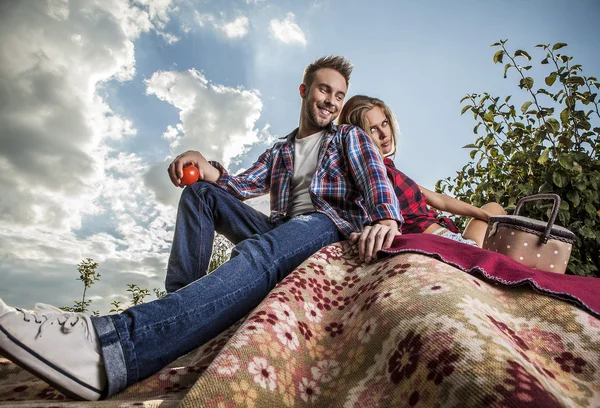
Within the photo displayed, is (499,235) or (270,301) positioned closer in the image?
(270,301)

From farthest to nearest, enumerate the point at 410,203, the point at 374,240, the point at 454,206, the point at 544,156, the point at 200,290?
the point at 454,206, the point at 544,156, the point at 410,203, the point at 374,240, the point at 200,290

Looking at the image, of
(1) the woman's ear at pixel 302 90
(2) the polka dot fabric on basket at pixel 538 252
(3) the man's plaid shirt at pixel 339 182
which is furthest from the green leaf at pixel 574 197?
(1) the woman's ear at pixel 302 90

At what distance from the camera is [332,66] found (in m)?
2.90

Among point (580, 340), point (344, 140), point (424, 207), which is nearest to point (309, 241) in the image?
point (344, 140)

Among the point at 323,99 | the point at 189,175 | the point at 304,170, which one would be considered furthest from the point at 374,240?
the point at 323,99

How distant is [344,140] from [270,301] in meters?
1.33

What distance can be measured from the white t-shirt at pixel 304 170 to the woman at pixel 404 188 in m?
0.57

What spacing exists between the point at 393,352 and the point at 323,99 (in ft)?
6.43

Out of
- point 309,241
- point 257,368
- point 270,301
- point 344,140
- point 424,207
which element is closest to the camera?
point 257,368

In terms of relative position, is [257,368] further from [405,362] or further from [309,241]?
[309,241]

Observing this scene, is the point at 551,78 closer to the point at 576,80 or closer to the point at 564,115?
the point at 576,80

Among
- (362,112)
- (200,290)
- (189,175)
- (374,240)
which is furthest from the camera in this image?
(362,112)

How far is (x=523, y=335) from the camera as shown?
4.07ft

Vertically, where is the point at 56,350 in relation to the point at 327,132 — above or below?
below
